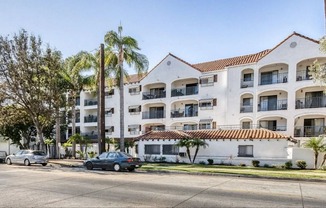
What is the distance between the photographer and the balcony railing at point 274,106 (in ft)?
102

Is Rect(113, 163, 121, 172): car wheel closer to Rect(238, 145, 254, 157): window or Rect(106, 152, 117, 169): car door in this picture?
Rect(106, 152, 117, 169): car door

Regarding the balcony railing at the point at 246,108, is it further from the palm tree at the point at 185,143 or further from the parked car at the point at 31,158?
the parked car at the point at 31,158

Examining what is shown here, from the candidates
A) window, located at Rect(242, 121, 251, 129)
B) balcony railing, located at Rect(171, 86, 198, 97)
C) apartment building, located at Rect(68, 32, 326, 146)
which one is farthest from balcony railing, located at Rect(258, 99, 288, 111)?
balcony railing, located at Rect(171, 86, 198, 97)

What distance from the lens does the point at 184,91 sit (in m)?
38.3

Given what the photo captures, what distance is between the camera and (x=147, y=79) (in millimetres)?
40656

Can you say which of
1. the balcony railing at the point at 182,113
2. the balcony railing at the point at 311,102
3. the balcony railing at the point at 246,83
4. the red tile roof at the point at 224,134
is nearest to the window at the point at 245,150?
the red tile roof at the point at 224,134

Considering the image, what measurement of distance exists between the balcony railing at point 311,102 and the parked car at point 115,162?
2010 centimetres

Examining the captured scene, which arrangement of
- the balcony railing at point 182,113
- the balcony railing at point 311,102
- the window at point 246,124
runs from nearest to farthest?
the balcony railing at point 311,102 → the window at point 246,124 → the balcony railing at point 182,113

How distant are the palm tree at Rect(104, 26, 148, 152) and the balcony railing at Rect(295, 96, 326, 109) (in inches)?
696

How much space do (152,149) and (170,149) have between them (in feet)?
7.80

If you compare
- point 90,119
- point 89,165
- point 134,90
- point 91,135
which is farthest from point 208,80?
point 91,135

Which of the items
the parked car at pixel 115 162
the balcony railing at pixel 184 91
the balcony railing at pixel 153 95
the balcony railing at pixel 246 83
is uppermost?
the balcony railing at pixel 246 83

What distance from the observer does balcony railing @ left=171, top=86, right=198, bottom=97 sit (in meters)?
37.3

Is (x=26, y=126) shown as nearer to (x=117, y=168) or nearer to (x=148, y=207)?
(x=117, y=168)
